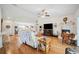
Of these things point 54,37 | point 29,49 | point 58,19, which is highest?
point 58,19

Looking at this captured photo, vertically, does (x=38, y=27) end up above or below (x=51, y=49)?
above

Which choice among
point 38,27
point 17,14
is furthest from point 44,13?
point 17,14

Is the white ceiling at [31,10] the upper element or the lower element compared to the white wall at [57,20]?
upper

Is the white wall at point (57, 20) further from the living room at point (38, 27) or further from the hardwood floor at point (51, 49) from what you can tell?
the hardwood floor at point (51, 49)

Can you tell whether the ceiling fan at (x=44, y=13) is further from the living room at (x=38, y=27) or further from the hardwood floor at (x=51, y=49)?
the hardwood floor at (x=51, y=49)

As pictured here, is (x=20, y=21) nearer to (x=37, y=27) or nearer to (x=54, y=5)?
(x=37, y=27)

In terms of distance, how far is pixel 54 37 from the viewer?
2.52m

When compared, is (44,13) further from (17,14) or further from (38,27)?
(17,14)

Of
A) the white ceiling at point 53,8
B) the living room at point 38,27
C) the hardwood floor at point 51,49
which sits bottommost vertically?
the hardwood floor at point 51,49

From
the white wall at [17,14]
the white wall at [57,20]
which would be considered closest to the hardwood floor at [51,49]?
the white wall at [57,20]

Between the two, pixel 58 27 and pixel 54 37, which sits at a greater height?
pixel 58 27

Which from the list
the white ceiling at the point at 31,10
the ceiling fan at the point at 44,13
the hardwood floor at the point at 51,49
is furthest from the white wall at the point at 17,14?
the hardwood floor at the point at 51,49
